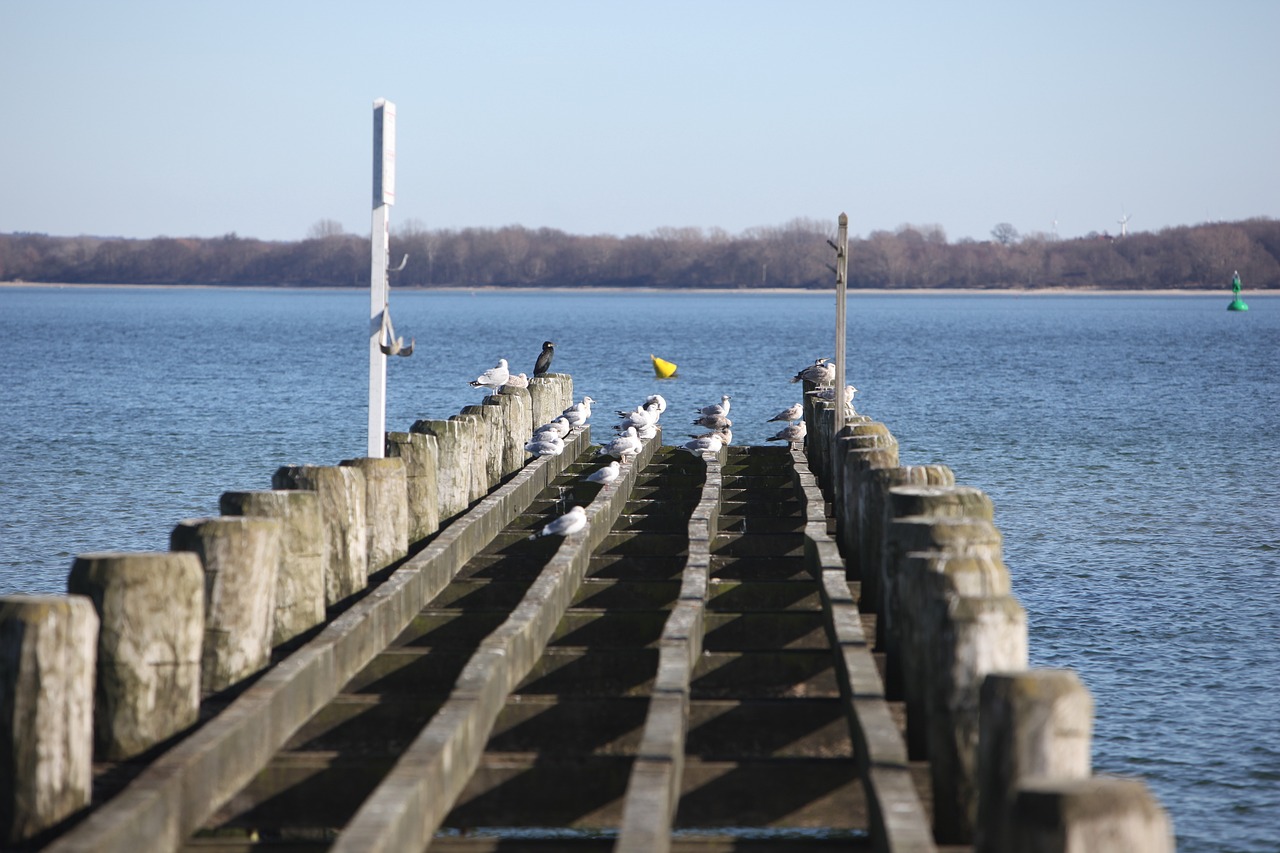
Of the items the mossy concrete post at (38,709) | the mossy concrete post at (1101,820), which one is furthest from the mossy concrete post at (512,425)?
the mossy concrete post at (1101,820)

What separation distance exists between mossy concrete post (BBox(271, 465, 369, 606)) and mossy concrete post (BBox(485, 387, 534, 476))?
6.83 m

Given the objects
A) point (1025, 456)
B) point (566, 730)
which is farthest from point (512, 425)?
point (1025, 456)

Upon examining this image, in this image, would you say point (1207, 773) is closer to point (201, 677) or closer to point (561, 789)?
point (561, 789)

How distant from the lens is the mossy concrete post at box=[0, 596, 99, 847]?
5410 millimetres

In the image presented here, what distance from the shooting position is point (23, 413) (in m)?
43.5

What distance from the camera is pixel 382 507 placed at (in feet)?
32.8

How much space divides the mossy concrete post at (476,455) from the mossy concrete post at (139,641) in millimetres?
7040

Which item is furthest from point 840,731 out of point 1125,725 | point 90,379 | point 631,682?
point 90,379

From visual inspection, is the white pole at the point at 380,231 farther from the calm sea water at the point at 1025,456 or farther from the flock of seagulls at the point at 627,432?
the calm sea water at the point at 1025,456

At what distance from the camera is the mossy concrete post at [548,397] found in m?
19.9

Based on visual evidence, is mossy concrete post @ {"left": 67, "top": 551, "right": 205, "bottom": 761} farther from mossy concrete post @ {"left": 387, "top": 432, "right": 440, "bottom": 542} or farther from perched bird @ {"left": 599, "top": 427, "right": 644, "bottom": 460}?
perched bird @ {"left": 599, "top": 427, "right": 644, "bottom": 460}

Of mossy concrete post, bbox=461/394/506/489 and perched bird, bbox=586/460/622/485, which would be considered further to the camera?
mossy concrete post, bbox=461/394/506/489

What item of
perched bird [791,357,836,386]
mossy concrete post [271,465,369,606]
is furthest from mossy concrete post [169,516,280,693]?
perched bird [791,357,836,386]

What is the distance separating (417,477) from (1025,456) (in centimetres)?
2523
